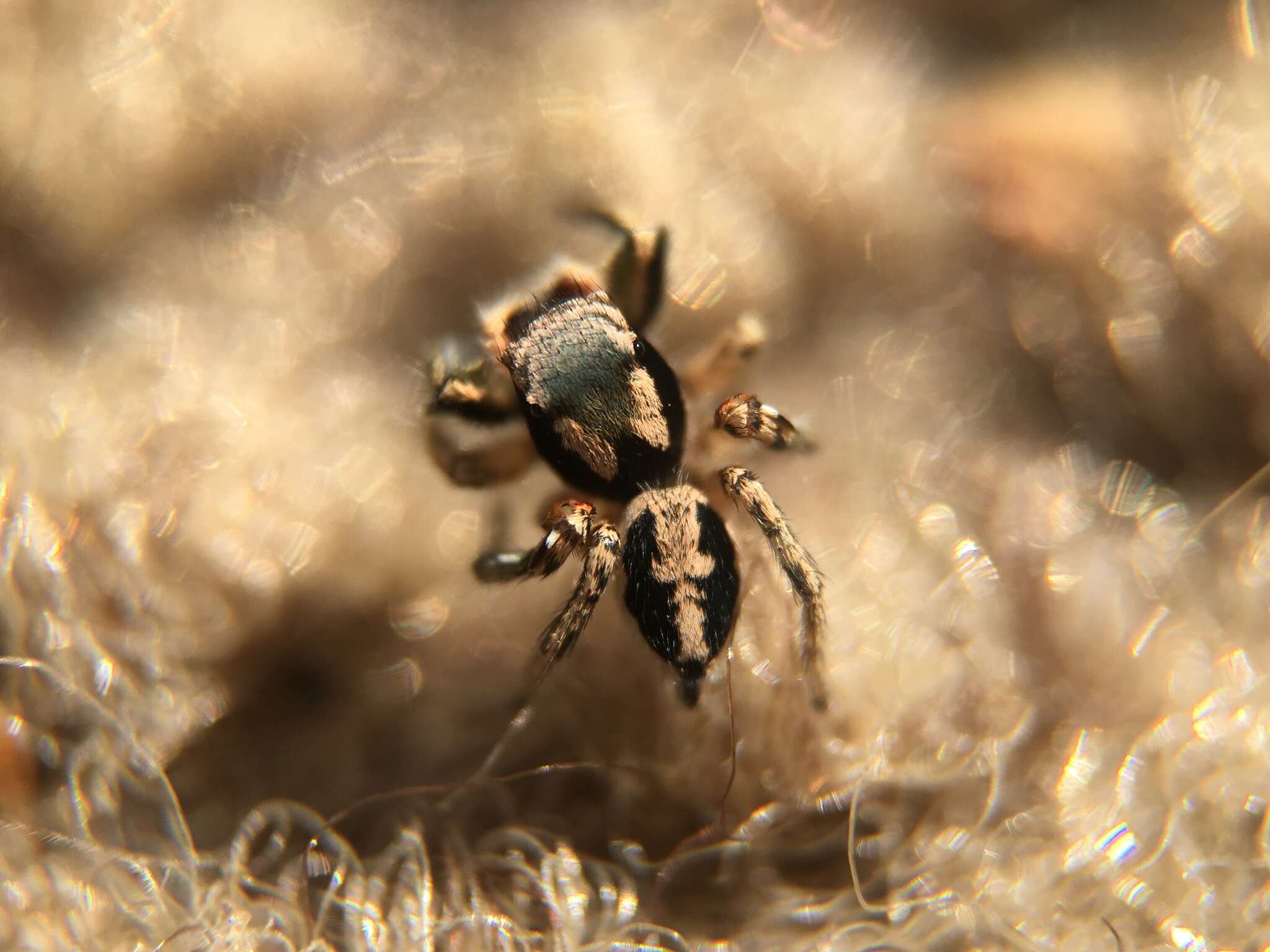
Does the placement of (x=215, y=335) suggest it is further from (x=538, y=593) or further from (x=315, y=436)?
(x=538, y=593)

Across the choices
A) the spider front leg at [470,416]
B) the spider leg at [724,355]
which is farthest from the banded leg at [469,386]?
the spider leg at [724,355]

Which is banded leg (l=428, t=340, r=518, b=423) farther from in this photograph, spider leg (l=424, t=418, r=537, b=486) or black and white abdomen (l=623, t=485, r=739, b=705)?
black and white abdomen (l=623, t=485, r=739, b=705)

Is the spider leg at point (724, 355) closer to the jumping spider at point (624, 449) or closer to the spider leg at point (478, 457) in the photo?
the jumping spider at point (624, 449)

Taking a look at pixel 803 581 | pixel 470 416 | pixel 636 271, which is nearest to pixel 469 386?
pixel 470 416

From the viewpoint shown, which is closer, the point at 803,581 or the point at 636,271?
the point at 803,581

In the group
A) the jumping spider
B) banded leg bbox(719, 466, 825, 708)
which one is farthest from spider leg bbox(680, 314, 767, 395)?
banded leg bbox(719, 466, 825, 708)

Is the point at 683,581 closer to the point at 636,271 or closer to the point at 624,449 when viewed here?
the point at 624,449

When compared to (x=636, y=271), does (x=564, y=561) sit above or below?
below
